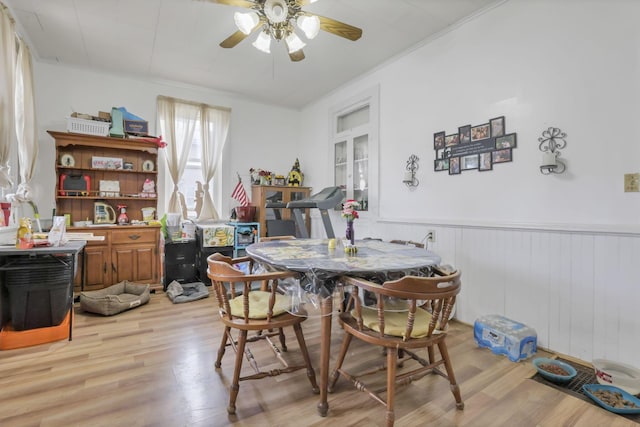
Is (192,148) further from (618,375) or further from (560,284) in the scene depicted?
(618,375)

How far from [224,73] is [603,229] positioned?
14.3 feet

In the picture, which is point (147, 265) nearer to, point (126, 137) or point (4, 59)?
point (126, 137)

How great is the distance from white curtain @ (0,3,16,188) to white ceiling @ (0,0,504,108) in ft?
1.28

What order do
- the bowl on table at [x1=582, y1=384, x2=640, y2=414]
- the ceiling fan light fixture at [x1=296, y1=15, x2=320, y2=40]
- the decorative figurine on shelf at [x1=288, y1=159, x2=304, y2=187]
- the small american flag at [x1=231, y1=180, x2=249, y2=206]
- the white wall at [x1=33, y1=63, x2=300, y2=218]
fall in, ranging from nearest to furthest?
the bowl on table at [x1=582, y1=384, x2=640, y2=414]
the ceiling fan light fixture at [x1=296, y1=15, x2=320, y2=40]
the white wall at [x1=33, y1=63, x2=300, y2=218]
the small american flag at [x1=231, y1=180, x2=249, y2=206]
the decorative figurine on shelf at [x1=288, y1=159, x2=304, y2=187]

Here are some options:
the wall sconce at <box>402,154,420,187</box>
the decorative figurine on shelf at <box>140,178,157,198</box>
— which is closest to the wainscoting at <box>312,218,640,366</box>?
the wall sconce at <box>402,154,420,187</box>

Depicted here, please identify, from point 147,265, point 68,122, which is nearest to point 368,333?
point 147,265

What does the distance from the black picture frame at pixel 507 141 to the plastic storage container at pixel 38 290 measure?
3.85m

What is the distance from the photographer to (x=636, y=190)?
197 centimetres

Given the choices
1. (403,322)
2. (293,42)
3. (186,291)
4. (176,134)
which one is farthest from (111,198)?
(403,322)

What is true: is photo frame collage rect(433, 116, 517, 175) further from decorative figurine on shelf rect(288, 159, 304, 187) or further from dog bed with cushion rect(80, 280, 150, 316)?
dog bed with cushion rect(80, 280, 150, 316)

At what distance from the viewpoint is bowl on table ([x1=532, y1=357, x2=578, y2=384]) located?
1.89 m

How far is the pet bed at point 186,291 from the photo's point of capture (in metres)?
3.49

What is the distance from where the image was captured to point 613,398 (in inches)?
67.8

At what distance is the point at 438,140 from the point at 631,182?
156 centimetres
